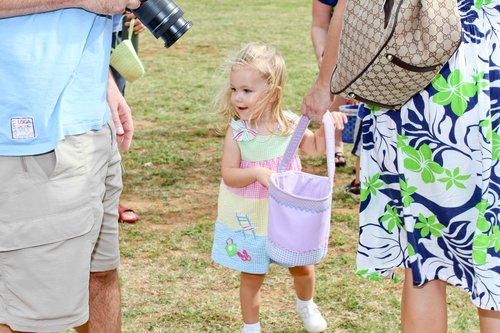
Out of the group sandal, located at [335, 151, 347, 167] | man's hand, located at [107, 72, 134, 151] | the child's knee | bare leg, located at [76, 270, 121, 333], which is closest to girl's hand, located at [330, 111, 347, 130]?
the child's knee

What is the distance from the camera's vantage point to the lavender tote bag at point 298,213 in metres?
3.15

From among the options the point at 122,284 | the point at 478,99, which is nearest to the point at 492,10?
the point at 478,99

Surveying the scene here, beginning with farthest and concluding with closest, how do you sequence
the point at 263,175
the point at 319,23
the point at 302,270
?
the point at 319,23 → the point at 302,270 → the point at 263,175

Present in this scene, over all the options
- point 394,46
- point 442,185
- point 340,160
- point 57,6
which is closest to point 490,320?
point 442,185

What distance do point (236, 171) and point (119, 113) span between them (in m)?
0.62

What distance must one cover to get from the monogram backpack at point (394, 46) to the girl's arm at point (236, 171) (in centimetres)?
98

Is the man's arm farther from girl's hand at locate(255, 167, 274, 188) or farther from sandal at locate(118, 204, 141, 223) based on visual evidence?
sandal at locate(118, 204, 141, 223)

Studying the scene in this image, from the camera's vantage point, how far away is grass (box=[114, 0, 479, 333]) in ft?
12.9

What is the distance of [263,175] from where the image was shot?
11.3 ft

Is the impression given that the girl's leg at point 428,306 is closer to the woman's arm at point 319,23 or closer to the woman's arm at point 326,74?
the woman's arm at point 326,74

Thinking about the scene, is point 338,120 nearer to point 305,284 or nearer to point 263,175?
point 263,175

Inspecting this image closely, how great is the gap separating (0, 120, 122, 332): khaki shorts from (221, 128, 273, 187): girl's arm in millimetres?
850

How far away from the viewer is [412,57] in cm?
236

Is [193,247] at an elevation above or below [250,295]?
below
